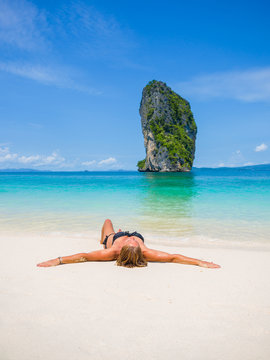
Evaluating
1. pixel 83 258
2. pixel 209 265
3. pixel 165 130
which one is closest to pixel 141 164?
pixel 165 130

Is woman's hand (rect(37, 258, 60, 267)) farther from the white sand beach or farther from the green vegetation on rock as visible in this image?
the green vegetation on rock

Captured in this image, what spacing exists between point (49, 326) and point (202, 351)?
1.55m

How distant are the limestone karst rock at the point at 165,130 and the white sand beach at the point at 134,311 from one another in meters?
78.1

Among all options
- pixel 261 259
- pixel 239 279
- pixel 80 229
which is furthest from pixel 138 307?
Result: pixel 80 229

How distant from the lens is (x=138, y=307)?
3.07 metres

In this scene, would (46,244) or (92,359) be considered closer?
(92,359)

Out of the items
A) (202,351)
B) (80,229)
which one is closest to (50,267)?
(202,351)

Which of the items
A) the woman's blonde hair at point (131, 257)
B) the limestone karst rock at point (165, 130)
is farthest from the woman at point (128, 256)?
the limestone karst rock at point (165, 130)

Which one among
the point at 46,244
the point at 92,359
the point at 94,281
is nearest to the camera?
the point at 92,359

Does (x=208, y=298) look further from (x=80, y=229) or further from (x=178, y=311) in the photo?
(x=80, y=229)

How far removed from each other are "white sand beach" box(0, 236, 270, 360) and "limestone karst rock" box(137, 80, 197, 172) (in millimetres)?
78082

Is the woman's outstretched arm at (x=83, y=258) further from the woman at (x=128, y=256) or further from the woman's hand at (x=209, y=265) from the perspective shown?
the woman's hand at (x=209, y=265)

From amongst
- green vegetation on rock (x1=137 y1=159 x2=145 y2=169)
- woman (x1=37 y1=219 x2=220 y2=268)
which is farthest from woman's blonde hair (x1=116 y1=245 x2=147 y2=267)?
green vegetation on rock (x1=137 y1=159 x2=145 y2=169)

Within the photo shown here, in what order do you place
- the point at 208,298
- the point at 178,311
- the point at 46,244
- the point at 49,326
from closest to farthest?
the point at 49,326
the point at 178,311
the point at 208,298
the point at 46,244
